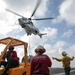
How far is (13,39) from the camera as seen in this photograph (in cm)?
1011

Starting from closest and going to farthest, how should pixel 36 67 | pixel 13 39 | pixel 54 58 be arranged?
pixel 36 67
pixel 13 39
pixel 54 58

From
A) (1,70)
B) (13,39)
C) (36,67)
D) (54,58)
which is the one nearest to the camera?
(36,67)

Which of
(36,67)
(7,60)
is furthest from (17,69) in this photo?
(36,67)

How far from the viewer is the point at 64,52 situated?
1534 cm

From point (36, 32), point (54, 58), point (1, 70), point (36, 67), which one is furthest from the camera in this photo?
point (36, 32)

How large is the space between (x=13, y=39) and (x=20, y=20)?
132ft

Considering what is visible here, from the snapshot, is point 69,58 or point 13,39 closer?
point 13,39

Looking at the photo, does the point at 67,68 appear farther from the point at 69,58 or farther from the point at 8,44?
the point at 8,44

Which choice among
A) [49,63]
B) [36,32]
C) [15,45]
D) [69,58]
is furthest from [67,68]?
[36,32]

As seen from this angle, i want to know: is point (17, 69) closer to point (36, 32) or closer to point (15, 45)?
point (15, 45)

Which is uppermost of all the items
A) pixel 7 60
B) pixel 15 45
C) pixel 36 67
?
pixel 15 45

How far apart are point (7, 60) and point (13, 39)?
858 mm

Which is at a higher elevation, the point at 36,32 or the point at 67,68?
the point at 36,32

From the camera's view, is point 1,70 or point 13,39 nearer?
point 1,70
